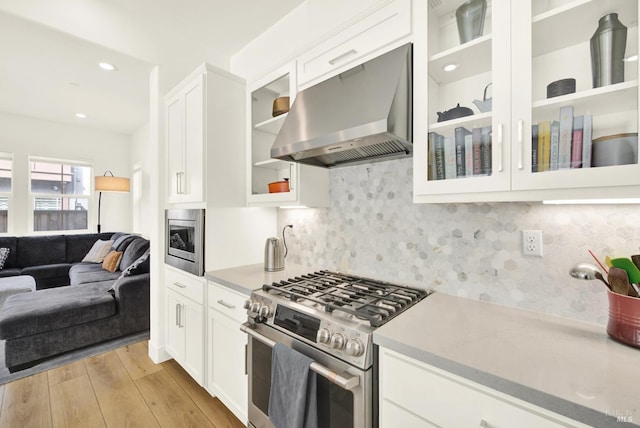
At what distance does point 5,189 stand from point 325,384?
248 inches

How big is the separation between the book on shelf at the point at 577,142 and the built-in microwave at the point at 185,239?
200cm

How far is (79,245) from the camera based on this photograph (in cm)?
488

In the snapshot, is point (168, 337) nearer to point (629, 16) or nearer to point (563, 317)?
point (563, 317)

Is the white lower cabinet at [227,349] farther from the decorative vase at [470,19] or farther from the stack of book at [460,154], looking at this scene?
the decorative vase at [470,19]

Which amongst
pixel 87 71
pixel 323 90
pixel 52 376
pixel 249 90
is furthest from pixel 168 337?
pixel 87 71

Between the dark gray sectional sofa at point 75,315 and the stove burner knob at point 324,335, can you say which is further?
the dark gray sectional sofa at point 75,315

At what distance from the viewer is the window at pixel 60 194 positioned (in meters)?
4.91

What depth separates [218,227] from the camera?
2088 mm

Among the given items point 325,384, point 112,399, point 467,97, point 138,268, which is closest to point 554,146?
point 467,97

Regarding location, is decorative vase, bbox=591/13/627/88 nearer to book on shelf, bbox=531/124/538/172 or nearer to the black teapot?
book on shelf, bbox=531/124/538/172

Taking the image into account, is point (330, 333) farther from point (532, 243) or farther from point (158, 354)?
point (158, 354)

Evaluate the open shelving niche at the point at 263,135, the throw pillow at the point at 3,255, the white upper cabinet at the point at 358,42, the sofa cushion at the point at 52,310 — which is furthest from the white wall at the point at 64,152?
the white upper cabinet at the point at 358,42

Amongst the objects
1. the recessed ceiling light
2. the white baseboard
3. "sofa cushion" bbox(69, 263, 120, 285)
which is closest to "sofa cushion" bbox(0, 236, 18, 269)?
"sofa cushion" bbox(69, 263, 120, 285)

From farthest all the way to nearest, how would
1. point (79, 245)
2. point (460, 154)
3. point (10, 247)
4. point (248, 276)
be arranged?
point (79, 245) < point (10, 247) < point (248, 276) < point (460, 154)
